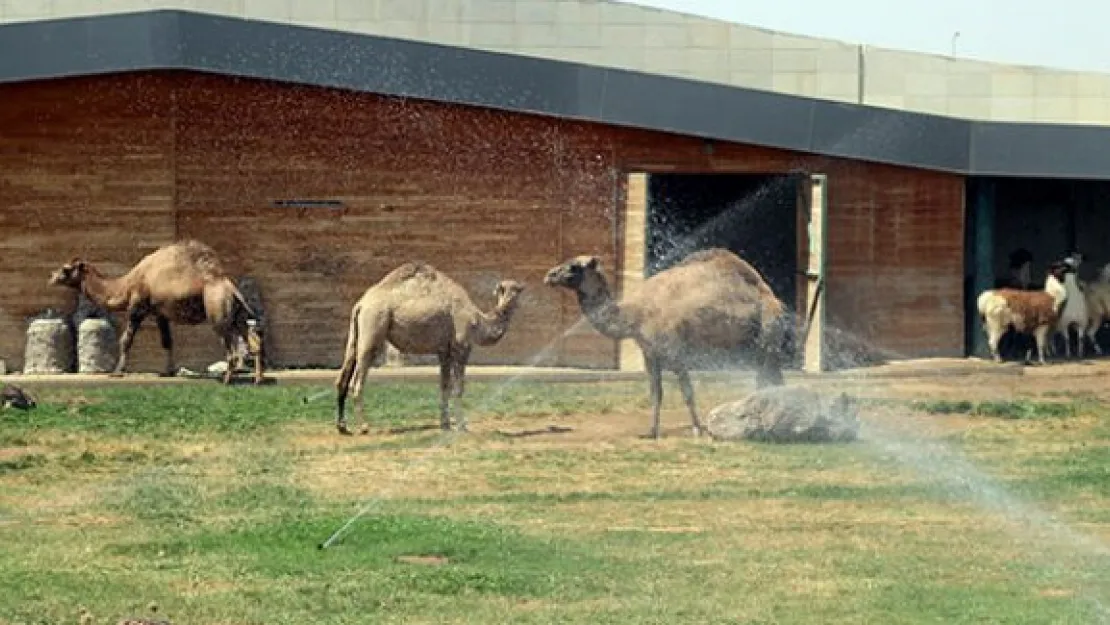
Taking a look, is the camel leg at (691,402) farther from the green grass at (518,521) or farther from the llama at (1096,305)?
the llama at (1096,305)

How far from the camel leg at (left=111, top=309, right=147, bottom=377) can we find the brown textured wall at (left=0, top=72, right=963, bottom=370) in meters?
1.02

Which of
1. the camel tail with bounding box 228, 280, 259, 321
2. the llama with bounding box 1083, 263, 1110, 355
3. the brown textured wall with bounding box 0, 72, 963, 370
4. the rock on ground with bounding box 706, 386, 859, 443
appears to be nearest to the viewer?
the rock on ground with bounding box 706, 386, 859, 443

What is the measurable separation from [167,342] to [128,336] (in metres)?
0.59

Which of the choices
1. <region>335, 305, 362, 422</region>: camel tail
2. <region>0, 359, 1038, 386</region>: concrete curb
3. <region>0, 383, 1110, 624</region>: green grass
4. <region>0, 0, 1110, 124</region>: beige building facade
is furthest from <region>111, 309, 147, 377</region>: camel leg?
<region>0, 0, 1110, 124</region>: beige building facade

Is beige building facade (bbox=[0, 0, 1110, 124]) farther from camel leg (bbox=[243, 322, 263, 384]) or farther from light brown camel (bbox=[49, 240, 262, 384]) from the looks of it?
camel leg (bbox=[243, 322, 263, 384])

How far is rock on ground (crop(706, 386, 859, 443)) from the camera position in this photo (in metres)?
23.9

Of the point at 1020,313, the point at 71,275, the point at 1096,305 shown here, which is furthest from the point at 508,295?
the point at 1096,305

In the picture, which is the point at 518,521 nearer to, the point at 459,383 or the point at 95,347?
the point at 459,383

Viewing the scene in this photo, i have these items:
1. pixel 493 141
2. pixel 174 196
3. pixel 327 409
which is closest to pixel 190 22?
pixel 174 196

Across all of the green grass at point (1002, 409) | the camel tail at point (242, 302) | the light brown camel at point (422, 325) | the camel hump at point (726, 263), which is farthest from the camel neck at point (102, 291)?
the green grass at point (1002, 409)

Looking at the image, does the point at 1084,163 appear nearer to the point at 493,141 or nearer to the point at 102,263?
the point at 493,141

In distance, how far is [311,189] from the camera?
3152 cm

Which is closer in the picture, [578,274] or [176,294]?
[578,274]

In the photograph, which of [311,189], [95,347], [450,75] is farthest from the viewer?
[311,189]
